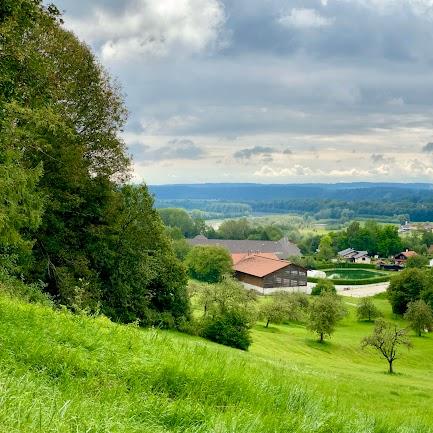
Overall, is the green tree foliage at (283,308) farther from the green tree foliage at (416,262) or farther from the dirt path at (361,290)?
the green tree foliage at (416,262)

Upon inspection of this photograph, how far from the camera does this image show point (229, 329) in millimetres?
36594

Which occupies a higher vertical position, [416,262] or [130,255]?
[130,255]

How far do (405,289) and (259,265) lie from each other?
1371 inches

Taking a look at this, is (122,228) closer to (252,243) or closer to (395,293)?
(395,293)

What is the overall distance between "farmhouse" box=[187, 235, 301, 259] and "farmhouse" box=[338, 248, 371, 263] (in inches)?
599

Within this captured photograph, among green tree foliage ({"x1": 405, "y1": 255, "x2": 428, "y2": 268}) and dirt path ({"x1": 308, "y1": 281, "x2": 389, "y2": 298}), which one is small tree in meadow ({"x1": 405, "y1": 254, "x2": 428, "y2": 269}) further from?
dirt path ({"x1": 308, "y1": 281, "x2": 389, "y2": 298})

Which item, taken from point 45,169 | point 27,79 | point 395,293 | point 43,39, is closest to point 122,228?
point 45,169

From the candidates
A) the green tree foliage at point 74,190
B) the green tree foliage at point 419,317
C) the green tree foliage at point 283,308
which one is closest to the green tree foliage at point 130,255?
the green tree foliage at point 74,190

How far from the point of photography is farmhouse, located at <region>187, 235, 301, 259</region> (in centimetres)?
15975

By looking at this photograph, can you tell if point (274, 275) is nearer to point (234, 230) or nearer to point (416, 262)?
point (416, 262)

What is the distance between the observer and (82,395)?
203 inches

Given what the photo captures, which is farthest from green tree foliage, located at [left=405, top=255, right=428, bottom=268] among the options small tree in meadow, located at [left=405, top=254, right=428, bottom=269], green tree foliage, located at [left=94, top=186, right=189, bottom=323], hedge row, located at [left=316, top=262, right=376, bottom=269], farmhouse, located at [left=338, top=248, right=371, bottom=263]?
green tree foliage, located at [left=94, top=186, right=189, bottom=323]

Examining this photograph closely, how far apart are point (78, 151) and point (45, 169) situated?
6.63 ft

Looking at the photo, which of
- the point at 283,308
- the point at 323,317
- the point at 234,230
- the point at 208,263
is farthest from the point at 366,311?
the point at 234,230
